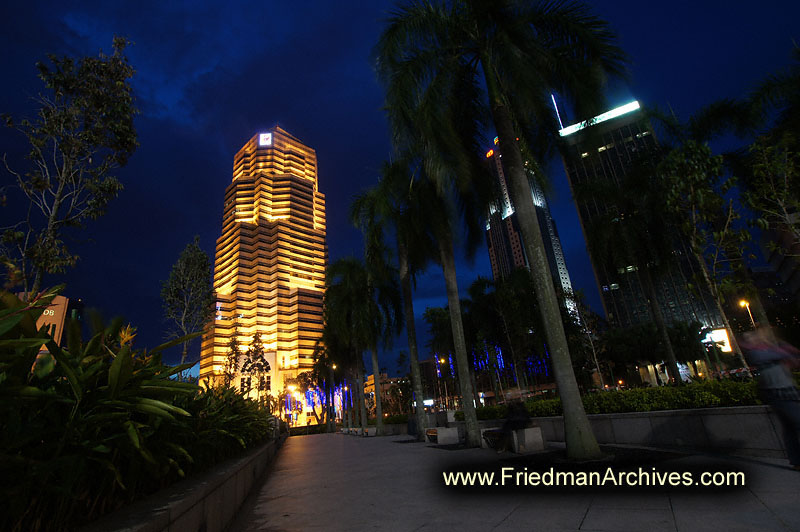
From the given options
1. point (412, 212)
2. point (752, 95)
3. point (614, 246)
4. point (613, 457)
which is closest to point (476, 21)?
point (412, 212)

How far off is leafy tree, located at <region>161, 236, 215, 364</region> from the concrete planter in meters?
18.9

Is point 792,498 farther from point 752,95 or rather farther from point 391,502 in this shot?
point 752,95

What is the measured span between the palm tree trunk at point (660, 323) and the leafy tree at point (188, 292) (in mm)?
23171

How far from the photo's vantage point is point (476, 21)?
9.74 meters

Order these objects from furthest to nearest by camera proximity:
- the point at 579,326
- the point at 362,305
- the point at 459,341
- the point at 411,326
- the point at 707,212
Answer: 1. the point at 579,326
2. the point at 362,305
3. the point at 411,326
4. the point at 459,341
5. the point at 707,212

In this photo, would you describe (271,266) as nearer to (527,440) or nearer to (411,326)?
(411,326)

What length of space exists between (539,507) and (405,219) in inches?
490

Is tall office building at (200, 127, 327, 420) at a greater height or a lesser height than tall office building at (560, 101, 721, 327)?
greater

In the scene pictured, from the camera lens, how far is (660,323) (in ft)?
54.5

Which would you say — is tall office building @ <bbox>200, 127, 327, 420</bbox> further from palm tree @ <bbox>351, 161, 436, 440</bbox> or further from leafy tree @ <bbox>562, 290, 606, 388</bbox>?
palm tree @ <bbox>351, 161, 436, 440</bbox>

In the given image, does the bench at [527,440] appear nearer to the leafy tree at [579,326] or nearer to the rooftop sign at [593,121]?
the rooftop sign at [593,121]

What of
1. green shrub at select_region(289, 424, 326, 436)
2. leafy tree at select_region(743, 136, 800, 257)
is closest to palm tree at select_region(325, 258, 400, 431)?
leafy tree at select_region(743, 136, 800, 257)

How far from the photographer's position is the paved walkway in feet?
11.8

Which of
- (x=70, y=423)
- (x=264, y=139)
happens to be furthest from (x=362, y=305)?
(x=264, y=139)
